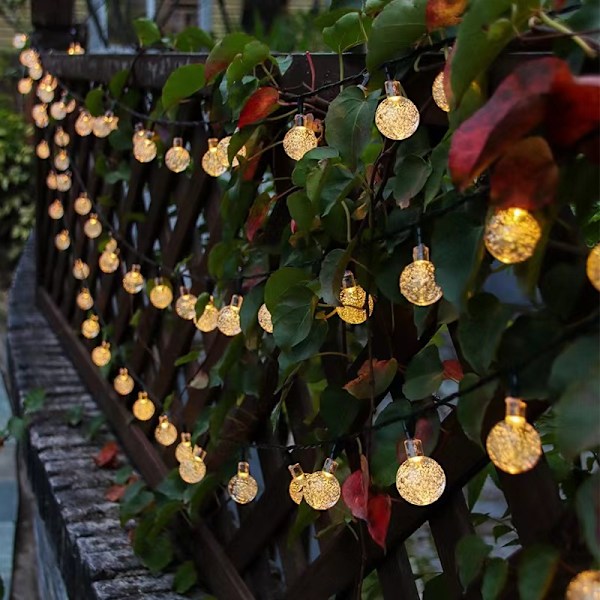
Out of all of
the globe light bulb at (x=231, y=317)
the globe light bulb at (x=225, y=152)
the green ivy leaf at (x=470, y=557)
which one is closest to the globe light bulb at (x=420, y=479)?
the green ivy leaf at (x=470, y=557)

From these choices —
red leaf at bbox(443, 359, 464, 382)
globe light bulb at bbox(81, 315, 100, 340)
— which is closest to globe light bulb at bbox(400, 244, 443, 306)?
red leaf at bbox(443, 359, 464, 382)

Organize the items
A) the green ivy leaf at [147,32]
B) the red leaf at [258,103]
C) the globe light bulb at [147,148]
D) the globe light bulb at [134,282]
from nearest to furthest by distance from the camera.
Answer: the red leaf at [258,103]
the globe light bulb at [147,148]
the green ivy leaf at [147,32]
the globe light bulb at [134,282]

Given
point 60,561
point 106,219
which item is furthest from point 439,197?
point 106,219

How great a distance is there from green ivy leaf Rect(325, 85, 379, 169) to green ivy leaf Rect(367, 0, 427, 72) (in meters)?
0.05

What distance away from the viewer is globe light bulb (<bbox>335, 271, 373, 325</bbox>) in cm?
126

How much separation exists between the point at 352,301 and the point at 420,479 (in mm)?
295

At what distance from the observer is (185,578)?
79.8 inches

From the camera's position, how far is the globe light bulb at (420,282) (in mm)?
1074

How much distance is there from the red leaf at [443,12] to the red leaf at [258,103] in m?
0.43

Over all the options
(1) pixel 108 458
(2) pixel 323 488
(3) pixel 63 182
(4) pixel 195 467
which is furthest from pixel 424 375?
(3) pixel 63 182

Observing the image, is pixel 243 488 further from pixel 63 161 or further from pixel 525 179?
pixel 63 161

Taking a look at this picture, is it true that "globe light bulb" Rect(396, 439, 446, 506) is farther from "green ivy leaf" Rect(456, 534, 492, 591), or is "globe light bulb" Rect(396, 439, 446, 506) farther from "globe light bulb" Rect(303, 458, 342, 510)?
"globe light bulb" Rect(303, 458, 342, 510)

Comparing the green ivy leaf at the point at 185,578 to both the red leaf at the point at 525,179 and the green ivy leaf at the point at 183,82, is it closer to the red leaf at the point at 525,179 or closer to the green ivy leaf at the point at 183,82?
the green ivy leaf at the point at 183,82

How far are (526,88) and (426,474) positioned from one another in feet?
1.67
